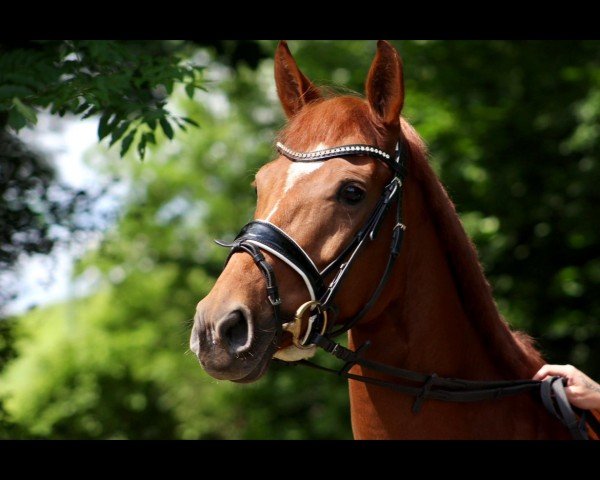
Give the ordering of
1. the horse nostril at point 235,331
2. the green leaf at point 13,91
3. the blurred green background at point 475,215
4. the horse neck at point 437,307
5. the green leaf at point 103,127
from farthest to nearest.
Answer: the blurred green background at point 475,215 → the green leaf at point 103,127 → the green leaf at point 13,91 → the horse neck at point 437,307 → the horse nostril at point 235,331

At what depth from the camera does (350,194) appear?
10.3 ft

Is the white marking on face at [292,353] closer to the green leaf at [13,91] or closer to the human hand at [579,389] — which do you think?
the human hand at [579,389]

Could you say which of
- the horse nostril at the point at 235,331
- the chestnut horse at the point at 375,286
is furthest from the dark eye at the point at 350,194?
the horse nostril at the point at 235,331

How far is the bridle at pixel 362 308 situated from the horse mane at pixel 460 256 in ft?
0.48

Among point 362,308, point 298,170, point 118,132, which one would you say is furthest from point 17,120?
point 362,308

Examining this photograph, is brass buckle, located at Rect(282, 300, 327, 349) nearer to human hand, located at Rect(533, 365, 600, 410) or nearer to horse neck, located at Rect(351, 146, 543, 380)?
horse neck, located at Rect(351, 146, 543, 380)

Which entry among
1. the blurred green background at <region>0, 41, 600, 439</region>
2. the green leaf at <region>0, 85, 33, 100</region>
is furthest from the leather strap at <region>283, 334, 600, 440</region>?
the blurred green background at <region>0, 41, 600, 439</region>

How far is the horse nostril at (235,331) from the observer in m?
2.80

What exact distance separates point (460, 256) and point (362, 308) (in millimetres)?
579

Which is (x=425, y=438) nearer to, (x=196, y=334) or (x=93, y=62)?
(x=196, y=334)

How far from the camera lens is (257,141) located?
1897cm

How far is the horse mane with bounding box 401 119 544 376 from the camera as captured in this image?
3471mm

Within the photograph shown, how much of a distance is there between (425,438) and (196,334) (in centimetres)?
110
